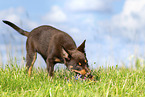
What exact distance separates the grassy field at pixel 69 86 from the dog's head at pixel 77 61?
0.24m

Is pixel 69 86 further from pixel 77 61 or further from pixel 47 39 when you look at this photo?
pixel 47 39

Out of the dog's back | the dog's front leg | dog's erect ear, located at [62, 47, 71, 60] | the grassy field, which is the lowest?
the grassy field

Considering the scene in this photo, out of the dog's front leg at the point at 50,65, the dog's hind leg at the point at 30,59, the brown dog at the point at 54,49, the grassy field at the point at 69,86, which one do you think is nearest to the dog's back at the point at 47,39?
the brown dog at the point at 54,49

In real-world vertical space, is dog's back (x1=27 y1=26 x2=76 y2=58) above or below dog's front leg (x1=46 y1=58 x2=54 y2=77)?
above

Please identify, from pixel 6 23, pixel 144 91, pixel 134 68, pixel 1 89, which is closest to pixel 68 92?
pixel 1 89

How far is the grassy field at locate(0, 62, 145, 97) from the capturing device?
4141 mm

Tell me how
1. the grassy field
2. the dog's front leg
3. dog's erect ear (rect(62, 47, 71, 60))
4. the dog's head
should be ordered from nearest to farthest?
the grassy field < the dog's head < dog's erect ear (rect(62, 47, 71, 60)) < the dog's front leg

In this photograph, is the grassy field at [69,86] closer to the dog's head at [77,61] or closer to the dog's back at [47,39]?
the dog's head at [77,61]

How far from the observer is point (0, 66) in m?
6.36

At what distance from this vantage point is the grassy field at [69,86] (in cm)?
414

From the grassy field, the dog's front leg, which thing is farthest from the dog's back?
the grassy field

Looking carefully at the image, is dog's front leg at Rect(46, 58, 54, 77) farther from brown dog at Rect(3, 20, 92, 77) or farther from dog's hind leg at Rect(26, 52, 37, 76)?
dog's hind leg at Rect(26, 52, 37, 76)

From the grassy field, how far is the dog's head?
24 cm

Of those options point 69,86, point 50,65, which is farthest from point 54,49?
point 69,86
